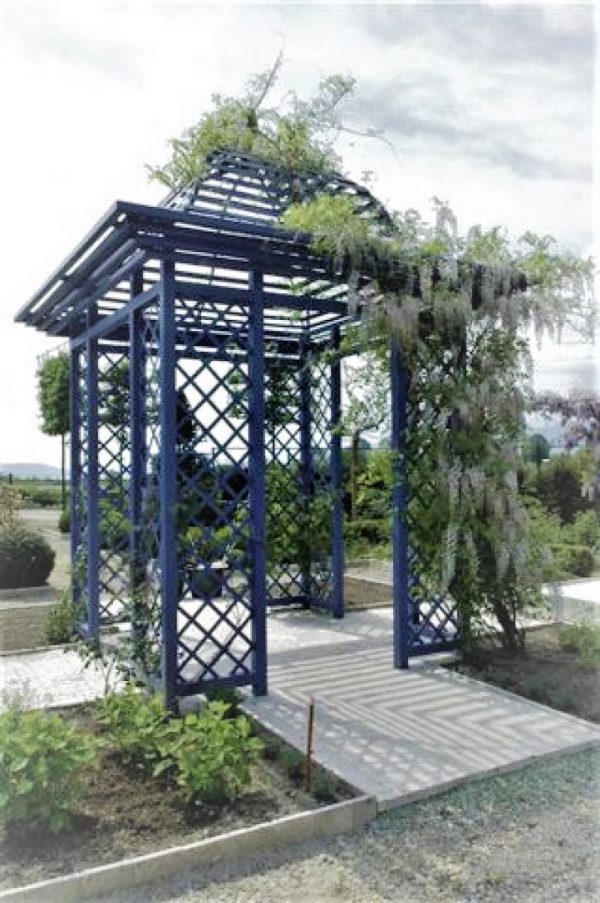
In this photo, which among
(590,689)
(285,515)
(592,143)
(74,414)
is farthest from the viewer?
(285,515)

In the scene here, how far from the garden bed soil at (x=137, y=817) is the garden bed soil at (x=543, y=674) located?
1.72 m

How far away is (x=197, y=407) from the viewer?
4238 mm

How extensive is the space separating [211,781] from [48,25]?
9.42 ft

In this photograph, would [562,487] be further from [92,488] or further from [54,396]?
[54,396]

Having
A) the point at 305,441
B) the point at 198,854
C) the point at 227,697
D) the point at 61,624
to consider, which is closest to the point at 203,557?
the point at 227,697

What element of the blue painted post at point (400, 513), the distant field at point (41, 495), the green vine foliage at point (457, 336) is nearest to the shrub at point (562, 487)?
the green vine foliage at point (457, 336)

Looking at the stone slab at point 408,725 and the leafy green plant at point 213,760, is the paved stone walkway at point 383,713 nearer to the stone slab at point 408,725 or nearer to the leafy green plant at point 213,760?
the stone slab at point 408,725

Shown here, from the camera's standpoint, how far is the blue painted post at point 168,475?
13.2 feet

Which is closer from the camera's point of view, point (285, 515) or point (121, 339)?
point (121, 339)

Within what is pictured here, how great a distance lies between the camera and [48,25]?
2660 millimetres

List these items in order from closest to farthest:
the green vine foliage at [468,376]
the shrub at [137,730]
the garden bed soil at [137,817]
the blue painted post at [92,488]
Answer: the garden bed soil at [137,817], the shrub at [137,730], the green vine foliage at [468,376], the blue painted post at [92,488]

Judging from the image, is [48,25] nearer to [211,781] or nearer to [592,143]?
[592,143]

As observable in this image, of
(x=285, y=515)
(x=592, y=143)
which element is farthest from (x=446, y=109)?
(x=285, y=515)

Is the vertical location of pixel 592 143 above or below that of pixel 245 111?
below
